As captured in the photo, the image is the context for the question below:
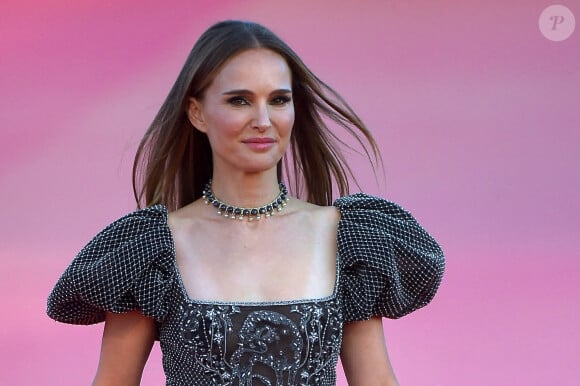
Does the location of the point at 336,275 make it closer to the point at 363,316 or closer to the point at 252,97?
the point at 363,316

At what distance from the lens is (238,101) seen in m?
3.03

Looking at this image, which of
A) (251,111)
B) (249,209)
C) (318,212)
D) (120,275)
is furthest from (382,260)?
(120,275)

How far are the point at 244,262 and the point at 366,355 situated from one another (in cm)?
33

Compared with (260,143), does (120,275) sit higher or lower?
lower

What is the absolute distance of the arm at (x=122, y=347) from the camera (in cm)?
305

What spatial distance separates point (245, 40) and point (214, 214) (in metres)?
0.38

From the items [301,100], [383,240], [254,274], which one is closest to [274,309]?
[254,274]

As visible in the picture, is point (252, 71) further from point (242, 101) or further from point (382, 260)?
point (382, 260)

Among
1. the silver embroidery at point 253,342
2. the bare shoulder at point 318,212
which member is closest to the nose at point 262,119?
the bare shoulder at point 318,212

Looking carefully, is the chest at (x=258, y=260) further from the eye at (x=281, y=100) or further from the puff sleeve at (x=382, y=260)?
the eye at (x=281, y=100)

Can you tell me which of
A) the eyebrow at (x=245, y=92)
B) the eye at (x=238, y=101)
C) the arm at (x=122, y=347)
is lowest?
the arm at (x=122, y=347)

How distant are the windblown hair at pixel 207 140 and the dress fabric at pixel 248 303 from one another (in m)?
0.13

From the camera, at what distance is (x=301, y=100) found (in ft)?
10.6

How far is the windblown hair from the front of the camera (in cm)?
310
